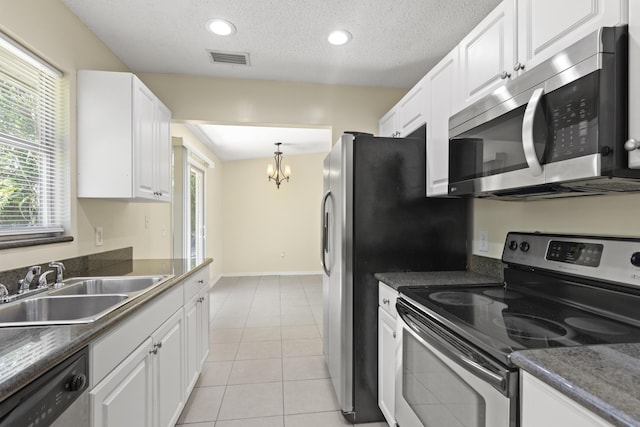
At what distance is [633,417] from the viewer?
551mm

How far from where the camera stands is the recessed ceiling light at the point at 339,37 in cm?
214

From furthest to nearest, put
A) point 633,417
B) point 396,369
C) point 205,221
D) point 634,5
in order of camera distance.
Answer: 1. point 205,221
2. point 396,369
3. point 634,5
4. point 633,417

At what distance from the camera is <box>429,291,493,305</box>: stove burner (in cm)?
135

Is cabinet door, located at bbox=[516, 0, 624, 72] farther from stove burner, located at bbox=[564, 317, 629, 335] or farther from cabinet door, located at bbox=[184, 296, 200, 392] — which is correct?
cabinet door, located at bbox=[184, 296, 200, 392]

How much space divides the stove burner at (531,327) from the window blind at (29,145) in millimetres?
2178

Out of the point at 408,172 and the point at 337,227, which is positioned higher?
the point at 408,172

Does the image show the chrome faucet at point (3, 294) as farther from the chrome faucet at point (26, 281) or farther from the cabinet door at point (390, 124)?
the cabinet door at point (390, 124)

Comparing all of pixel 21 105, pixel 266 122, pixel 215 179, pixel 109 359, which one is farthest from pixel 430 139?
pixel 215 179

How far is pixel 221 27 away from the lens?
2.08 metres

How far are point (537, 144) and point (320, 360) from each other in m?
2.39

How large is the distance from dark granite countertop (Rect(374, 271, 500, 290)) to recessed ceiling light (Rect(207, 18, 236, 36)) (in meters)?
1.88

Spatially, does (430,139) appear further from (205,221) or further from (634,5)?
(205,221)

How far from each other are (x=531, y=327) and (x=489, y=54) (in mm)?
1163

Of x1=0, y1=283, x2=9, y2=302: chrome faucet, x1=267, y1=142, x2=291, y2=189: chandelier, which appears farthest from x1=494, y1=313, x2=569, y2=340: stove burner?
x1=267, y1=142, x2=291, y2=189: chandelier
